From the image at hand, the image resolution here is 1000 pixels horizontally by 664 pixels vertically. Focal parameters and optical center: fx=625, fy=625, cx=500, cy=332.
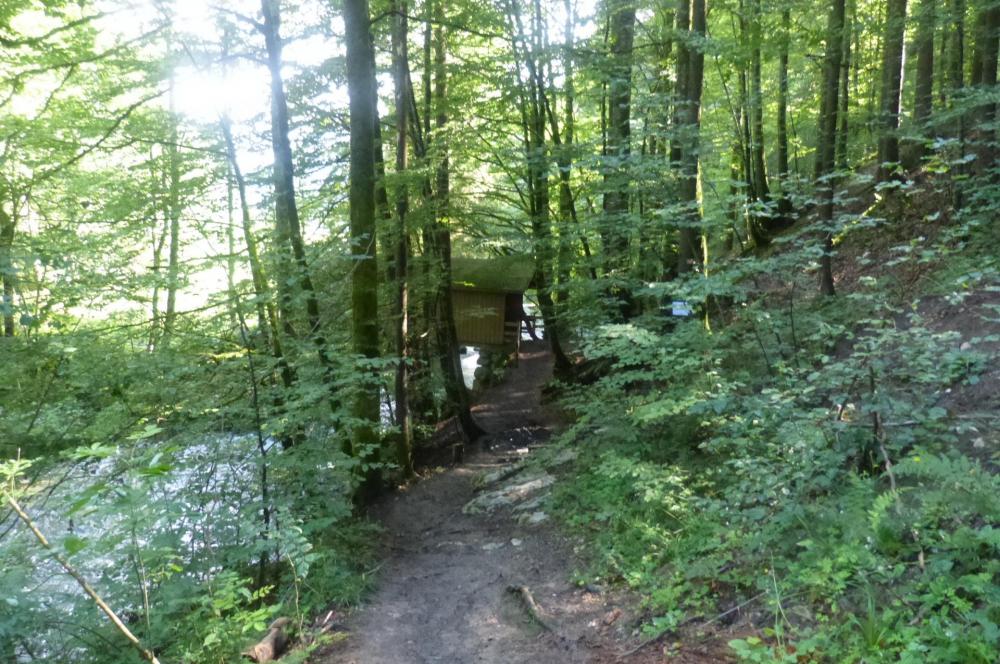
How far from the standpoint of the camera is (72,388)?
6.84m

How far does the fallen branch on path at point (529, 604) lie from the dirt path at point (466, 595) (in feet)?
0.11

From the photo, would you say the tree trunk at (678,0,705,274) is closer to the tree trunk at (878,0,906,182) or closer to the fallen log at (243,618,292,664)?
the tree trunk at (878,0,906,182)

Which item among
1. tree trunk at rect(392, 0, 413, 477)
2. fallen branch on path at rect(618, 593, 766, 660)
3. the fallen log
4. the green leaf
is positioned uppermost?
tree trunk at rect(392, 0, 413, 477)

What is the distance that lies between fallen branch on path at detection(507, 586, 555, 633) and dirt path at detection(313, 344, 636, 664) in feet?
0.11

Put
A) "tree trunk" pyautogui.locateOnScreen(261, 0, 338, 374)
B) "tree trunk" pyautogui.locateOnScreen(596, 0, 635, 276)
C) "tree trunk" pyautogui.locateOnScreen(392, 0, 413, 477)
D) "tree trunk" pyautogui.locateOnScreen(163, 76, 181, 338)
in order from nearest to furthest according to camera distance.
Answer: "tree trunk" pyautogui.locateOnScreen(163, 76, 181, 338), "tree trunk" pyautogui.locateOnScreen(261, 0, 338, 374), "tree trunk" pyautogui.locateOnScreen(596, 0, 635, 276), "tree trunk" pyautogui.locateOnScreen(392, 0, 413, 477)

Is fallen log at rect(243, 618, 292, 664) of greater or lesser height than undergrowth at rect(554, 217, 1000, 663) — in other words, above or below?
below

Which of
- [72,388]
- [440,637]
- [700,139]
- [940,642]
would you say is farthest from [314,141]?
[940,642]

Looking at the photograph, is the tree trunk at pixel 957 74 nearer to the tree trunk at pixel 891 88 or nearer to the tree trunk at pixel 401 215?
the tree trunk at pixel 891 88

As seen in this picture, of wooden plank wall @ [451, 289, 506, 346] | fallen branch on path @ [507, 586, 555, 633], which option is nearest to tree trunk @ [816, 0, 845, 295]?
fallen branch on path @ [507, 586, 555, 633]

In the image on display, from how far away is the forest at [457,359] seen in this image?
402cm

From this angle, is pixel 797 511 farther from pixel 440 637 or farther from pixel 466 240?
pixel 466 240

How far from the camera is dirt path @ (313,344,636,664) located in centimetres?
471

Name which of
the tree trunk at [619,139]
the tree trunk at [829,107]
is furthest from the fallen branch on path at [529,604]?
the tree trunk at [829,107]

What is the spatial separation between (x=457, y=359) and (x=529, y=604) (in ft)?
24.9
